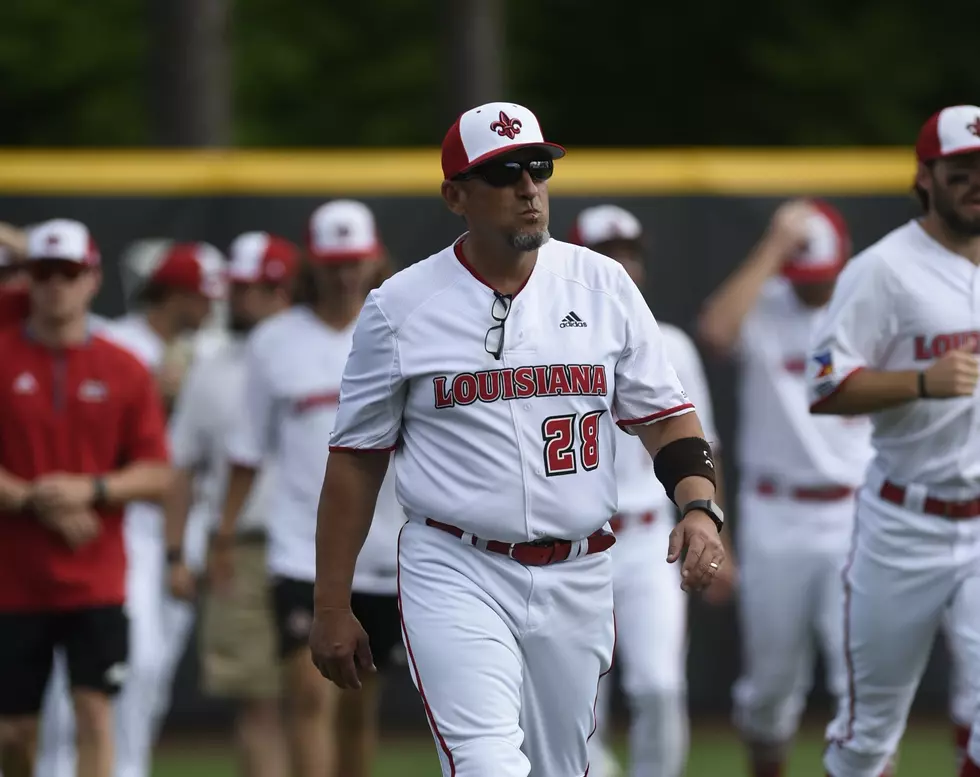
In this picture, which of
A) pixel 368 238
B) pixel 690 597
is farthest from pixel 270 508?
pixel 690 597

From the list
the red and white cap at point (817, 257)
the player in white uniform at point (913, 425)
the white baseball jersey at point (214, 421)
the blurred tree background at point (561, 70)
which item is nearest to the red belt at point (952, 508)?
the player in white uniform at point (913, 425)

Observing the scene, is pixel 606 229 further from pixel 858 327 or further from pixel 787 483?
pixel 858 327

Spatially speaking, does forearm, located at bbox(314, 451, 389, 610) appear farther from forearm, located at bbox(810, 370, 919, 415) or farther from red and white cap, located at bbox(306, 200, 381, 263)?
red and white cap, located at bbox(306, 200, 381, 263)

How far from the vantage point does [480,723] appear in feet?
18.1

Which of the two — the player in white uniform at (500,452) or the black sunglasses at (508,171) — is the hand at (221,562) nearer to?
the player in white uniform at (500,452)

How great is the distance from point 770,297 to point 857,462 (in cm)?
94

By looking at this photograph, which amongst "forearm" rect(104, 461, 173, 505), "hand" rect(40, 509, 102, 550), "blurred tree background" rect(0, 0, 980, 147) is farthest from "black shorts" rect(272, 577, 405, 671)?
"blurred tree background" rect(0, 0, 980, 147)

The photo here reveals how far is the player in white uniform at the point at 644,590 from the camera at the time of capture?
8.43 meters

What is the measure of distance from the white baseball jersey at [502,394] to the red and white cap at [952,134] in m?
1.51

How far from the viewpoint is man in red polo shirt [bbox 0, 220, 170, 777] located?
25.0ft

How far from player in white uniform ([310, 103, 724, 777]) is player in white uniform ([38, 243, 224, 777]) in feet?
8.96

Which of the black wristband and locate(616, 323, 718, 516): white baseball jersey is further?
locate(616, 323, 718, 516): white baseball jersey

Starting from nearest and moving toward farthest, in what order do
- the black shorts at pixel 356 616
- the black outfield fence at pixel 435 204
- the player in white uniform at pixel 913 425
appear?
the player in white uniform at pixel 913 425, the black shorts at pixel 356 616, the black outfield fence at pixel 435 204

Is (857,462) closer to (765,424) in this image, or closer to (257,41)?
(765,424)
